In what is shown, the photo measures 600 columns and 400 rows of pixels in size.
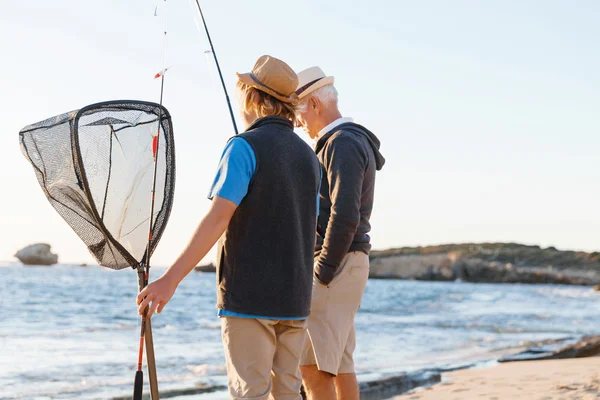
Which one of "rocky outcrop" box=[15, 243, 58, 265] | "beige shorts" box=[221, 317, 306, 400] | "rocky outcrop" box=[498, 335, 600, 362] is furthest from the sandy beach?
"rocky outcrop" box=[15, 243, 58, 265]

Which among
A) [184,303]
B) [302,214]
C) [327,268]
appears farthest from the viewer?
[184,303]

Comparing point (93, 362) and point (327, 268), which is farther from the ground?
point (327, 268)

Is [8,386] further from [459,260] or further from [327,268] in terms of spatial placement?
[459,260]

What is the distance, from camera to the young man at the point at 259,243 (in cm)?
266

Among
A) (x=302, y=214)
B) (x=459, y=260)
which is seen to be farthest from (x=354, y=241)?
(x=459, y=260)

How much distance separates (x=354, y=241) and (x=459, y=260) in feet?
209

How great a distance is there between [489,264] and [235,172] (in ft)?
204

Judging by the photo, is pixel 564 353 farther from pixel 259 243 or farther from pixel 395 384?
pixel 259 243

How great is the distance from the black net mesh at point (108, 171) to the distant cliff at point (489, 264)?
56.6 metres

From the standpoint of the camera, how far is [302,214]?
2.82 metres

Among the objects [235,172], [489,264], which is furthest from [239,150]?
[489,264]

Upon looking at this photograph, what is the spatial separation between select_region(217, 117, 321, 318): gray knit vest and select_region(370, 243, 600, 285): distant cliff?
187ft

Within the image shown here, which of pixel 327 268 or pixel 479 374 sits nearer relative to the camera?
pixel 327 268

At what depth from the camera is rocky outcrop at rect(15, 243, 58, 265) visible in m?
65.9
